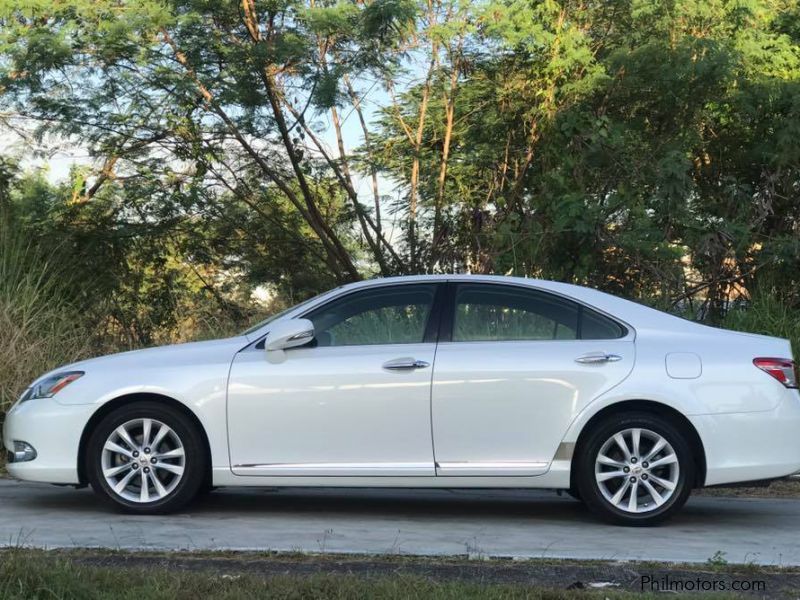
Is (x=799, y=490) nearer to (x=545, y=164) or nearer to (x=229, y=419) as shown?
(x=229, y=419)

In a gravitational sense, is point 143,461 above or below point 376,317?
below

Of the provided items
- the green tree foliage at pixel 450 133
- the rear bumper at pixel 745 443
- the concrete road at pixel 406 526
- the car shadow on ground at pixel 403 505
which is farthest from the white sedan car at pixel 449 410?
the green tree foliage at pixel 450 133

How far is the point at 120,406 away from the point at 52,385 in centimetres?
51

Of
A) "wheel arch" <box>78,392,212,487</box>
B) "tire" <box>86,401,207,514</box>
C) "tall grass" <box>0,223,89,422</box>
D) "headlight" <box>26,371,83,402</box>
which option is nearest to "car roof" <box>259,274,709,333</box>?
"wheel arch" <box>78,392,212,487</box>

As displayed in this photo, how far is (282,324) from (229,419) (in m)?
0.70

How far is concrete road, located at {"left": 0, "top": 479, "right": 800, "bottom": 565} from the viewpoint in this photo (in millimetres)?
6410

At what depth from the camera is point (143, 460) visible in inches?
300

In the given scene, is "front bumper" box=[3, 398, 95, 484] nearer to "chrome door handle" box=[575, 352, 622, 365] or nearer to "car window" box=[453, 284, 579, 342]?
"car window" box=[453, 284, 579, 342]

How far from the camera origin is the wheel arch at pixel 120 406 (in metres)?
7.62

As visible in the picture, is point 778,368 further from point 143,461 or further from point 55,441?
point 55,441

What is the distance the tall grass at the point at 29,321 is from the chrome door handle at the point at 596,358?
651 cm

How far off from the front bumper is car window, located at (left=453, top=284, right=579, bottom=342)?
8.29 ft

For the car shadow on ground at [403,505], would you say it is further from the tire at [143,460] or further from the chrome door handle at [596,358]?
the chrome door handle at [596,358]

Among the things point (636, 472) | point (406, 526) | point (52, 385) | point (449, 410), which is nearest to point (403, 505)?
point (406, 526)
